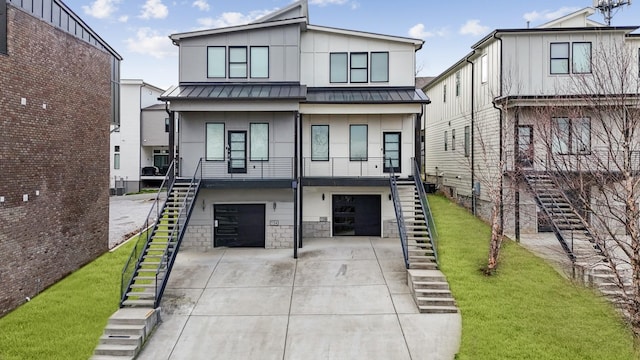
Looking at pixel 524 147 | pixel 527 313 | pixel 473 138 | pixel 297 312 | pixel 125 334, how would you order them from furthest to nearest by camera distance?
pixel 473 138 < pixel 524 147 < pixel 297 312 < pixel 527 313 < pixel 125 334

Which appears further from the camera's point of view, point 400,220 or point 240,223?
point 240,223

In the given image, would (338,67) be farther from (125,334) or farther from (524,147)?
(125,334)

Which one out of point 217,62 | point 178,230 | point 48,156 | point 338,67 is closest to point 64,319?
point 178,230

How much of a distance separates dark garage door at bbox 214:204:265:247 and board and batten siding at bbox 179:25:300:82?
5946 millimetres

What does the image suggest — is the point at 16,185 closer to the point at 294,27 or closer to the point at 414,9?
the point at 294,27

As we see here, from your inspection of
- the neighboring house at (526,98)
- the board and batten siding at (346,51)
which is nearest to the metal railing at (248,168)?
the board and batten siding at (346,51)

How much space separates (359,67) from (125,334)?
14.7 metres

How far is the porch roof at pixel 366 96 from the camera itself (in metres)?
17.4

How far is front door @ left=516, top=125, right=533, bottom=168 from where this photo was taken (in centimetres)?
1562

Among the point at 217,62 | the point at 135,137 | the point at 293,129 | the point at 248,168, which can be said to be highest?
the point at 217,62

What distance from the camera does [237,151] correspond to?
17.8m

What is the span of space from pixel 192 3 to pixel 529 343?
25888 millimetres

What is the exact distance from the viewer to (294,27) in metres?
18.2

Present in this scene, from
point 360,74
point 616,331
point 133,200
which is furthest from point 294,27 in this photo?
point 133,200
